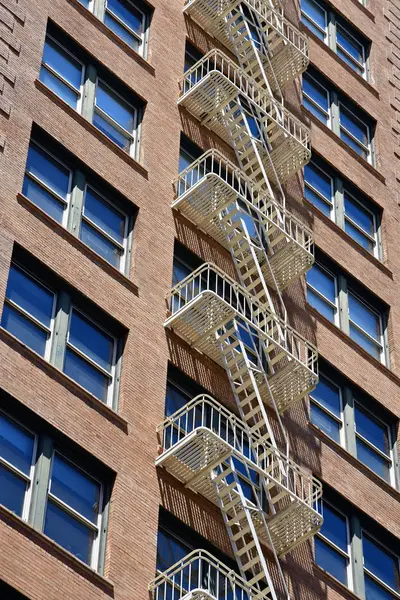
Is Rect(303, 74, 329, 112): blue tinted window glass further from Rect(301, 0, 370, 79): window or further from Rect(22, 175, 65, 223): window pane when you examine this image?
Rect(22, 175, 65, 223): window pane

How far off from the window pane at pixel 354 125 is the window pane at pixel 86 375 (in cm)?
1561

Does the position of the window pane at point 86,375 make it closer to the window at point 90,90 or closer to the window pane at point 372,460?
the window at point 90,90

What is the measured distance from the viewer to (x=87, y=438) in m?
25.3

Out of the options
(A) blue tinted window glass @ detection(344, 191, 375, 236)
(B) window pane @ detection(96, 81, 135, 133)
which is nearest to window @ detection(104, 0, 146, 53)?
(B) window pane @ detection(96, 81, 135, 133)

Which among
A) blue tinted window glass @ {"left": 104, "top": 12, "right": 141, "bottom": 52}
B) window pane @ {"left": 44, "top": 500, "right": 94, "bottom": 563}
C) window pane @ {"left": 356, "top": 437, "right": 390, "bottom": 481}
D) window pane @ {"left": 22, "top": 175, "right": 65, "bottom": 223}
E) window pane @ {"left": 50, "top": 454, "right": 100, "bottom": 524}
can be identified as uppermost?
blue tinted window glass @ {"left": 104, "top": 12, "right": 141, "bottom": 52}

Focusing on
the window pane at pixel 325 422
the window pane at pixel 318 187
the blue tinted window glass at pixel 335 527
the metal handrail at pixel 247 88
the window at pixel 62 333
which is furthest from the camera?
the window pane at pixel 318 187

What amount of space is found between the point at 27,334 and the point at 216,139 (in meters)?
9.93

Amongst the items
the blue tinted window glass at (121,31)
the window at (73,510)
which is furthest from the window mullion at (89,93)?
the window at (73,510)

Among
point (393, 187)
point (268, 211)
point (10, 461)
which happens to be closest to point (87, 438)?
point (10, 461)

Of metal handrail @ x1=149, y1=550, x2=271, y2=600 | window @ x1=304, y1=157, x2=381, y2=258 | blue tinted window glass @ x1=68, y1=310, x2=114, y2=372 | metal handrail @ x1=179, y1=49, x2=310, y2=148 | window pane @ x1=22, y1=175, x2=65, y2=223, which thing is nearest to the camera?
metal handrail @ x1=149, y1=550, x2=271, y2=600

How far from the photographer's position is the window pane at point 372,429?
33531mm

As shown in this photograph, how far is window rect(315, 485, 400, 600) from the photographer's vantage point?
29.9m

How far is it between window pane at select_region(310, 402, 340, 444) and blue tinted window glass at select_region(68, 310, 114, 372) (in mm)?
6122

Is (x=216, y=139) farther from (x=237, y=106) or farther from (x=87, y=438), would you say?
(x=87, y=438)
